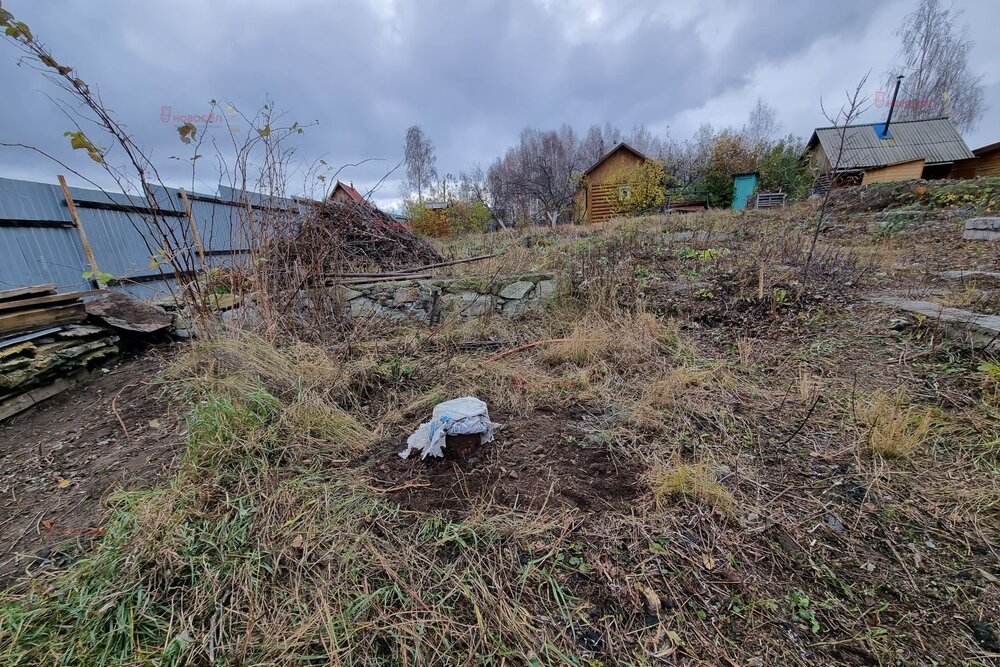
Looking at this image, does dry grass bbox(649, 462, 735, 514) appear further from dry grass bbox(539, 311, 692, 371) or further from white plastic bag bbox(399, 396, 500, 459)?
dry grass bbox(539, 311, 692, 371)

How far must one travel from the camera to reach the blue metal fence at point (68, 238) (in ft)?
13.2

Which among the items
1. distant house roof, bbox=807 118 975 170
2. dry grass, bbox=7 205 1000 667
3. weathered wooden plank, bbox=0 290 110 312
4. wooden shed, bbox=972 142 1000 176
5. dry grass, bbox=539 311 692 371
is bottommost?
dry grass, bbox=7 205 1000 667

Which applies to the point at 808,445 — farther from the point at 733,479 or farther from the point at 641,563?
the point at 641,563

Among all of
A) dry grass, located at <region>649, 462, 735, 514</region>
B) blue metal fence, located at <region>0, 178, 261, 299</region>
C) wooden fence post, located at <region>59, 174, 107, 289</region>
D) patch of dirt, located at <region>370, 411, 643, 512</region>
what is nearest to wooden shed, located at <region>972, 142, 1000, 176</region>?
dry grass, located at <region>649, 462, 735, 514</region>

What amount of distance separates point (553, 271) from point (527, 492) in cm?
312

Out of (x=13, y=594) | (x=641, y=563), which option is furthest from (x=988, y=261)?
(x=13, y=594)

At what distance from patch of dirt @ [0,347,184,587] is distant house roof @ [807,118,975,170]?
64.8 feet

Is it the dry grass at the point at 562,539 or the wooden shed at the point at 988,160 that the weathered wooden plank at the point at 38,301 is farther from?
the wooden shed at the point at 988,160

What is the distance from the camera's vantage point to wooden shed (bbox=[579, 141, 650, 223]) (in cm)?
1688

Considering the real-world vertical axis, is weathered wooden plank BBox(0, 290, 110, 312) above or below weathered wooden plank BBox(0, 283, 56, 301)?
below

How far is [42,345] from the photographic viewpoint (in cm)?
293

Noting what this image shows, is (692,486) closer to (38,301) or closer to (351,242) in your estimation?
(351,242)

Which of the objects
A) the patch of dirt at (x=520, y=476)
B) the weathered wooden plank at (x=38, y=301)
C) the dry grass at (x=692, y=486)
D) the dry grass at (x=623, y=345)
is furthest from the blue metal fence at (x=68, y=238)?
the dry grass at (x=692, y=486)

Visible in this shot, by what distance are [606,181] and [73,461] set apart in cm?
1906
